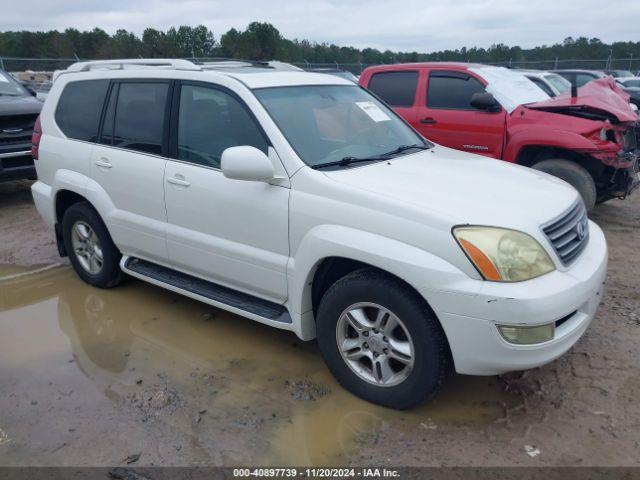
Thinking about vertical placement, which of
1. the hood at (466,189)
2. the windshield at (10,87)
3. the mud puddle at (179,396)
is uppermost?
the windshield at (10,87)

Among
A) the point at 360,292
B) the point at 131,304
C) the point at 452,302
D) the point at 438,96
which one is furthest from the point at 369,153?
the point at 438,96

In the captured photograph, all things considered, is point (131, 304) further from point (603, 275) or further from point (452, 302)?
point (603, 275)

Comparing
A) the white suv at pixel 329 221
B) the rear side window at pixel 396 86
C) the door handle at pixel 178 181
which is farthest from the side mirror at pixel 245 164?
the rear side window at pixel 396 86

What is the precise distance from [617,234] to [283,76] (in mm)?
4468

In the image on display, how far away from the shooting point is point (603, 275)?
327 centimetres

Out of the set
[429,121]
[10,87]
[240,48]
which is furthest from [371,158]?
[240,48]

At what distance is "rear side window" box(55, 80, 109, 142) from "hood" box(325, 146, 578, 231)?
7.92ft

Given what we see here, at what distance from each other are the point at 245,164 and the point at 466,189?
4.19ft

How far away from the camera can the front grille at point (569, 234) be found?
3.00m

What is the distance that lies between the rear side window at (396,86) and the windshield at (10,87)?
5543 millimetres

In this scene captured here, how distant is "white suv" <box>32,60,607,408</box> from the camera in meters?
2.81

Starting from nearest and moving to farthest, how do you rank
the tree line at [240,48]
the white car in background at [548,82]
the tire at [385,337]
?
the tire at [385,337]
the white car in background at [548,82]
the tree line at [240,48]

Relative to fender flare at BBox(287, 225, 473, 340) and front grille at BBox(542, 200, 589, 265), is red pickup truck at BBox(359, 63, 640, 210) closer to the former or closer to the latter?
front grille at BBox(542, 200, 589, 265)

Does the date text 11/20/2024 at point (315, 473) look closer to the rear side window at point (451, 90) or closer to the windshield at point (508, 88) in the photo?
the windshield at point (508, 88)
